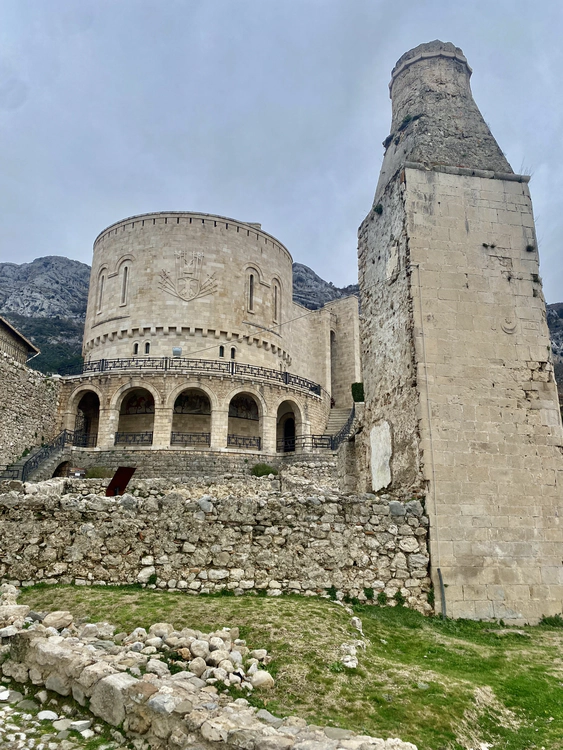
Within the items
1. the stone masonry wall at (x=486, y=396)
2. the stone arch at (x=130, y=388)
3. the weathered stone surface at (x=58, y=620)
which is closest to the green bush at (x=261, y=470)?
the stone arch at (x=130, y=388)

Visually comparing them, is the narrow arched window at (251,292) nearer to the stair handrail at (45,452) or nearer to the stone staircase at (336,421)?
the stone staircase at (336,421)

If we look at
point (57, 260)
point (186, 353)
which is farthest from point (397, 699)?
point (57, 260)

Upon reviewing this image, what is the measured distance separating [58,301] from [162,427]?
5210 cm

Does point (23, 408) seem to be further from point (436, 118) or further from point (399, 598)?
point (399, 598)

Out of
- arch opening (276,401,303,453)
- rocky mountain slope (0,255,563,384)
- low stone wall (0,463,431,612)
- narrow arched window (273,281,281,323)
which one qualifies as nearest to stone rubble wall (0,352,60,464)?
arch opening (276,401,303,453)

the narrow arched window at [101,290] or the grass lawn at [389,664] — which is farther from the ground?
the narrow arched window at [101,290]

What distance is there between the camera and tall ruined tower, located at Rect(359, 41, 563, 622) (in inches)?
316

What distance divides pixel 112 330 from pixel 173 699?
3256cm

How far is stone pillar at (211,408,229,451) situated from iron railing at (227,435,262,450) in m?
1.33

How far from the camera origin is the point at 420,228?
958 centimetres

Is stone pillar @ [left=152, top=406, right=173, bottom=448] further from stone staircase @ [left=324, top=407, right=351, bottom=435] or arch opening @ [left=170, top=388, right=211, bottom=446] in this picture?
stone staircase @ [left=324, top=407, right=351, bottom=435]

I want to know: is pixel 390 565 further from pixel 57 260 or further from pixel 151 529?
pixel 57 260

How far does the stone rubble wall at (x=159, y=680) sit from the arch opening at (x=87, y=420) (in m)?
25.3

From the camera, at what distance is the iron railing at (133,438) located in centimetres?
2782
